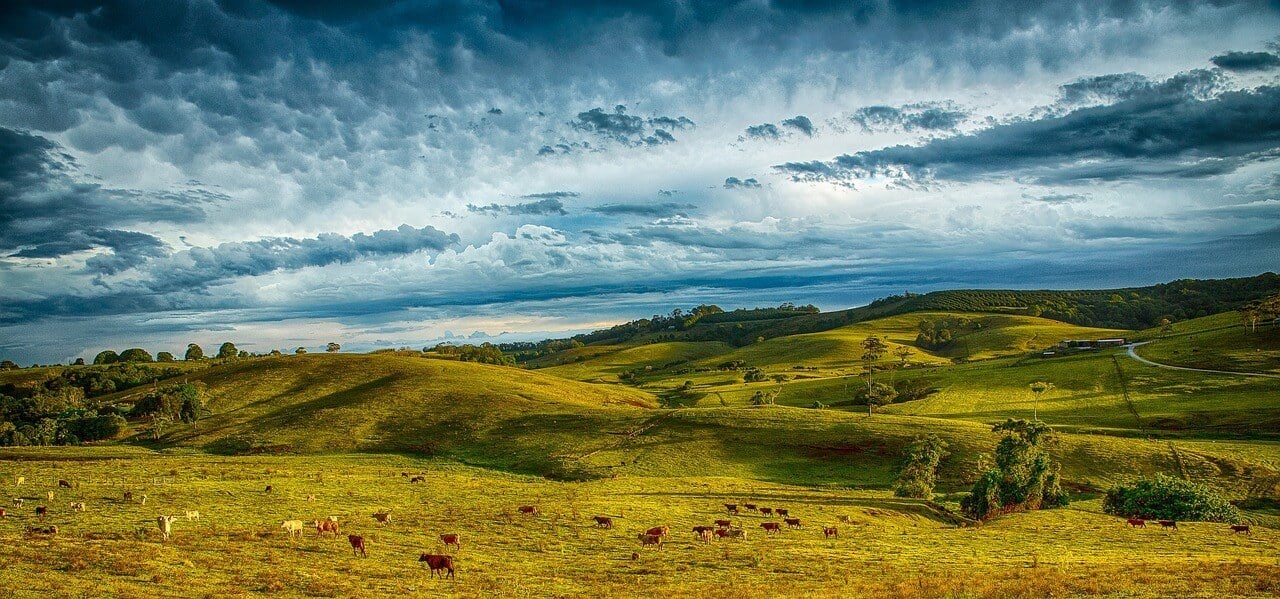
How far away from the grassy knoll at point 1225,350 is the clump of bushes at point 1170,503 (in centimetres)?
8308

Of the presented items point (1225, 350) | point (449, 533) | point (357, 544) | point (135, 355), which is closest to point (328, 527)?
point (357, 544)

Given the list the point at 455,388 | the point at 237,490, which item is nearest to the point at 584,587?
the point at 237,490

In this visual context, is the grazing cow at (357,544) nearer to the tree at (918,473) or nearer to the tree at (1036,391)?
the tree at (918,473)

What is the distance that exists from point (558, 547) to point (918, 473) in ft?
128

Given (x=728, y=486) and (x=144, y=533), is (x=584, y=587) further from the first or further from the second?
(x=728, y=486)

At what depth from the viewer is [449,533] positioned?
1414 inches

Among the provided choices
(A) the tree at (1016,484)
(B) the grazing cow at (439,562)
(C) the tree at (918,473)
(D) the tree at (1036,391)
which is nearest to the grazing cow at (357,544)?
(B) the grazing cow at (439,562)

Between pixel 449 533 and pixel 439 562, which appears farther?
pixel 449 533

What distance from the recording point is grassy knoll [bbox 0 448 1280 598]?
2484 centimetres

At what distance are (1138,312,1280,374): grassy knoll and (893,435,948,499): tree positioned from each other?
93.2 metres

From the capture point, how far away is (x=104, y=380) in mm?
137375

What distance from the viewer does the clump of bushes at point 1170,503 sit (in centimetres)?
5234

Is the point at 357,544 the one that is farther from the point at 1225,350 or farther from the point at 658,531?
the point at 1225,350

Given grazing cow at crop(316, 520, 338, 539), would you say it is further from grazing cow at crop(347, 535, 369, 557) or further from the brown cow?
the brown cow
